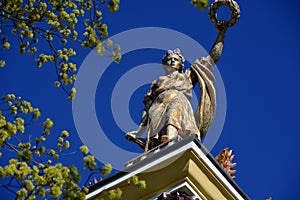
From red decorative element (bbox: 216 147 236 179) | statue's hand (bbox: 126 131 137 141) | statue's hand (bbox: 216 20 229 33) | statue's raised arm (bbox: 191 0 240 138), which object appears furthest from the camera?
statue's hand (bbox: 216 20 229 33)

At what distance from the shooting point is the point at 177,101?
16141 millimetres

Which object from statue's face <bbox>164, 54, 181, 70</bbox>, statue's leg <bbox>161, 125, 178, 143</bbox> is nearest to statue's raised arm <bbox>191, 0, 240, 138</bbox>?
statue's face <bbox>164, 54, 181, 70</bbox>

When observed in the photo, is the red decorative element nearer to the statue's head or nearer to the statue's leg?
the statue's leg

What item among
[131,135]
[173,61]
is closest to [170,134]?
[131,135]

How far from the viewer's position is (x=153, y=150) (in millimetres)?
14750

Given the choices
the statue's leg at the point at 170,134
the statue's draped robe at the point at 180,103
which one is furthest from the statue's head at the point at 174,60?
the statue's leg at the point at 170,134

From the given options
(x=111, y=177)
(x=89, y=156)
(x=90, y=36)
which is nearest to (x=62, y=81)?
(x=90, y=36)

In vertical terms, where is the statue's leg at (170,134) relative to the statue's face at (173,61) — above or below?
below

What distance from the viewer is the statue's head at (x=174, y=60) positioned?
17375 millimetres

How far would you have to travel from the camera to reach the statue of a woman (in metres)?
15.5

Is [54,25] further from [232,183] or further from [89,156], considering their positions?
[232,183]

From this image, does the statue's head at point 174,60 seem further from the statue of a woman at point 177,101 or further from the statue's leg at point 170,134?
the statue's leg at point 170,134

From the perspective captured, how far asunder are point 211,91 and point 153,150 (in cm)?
237

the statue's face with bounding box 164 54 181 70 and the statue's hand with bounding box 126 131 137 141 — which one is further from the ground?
the statue's face with bounding box 164 54 181 70
